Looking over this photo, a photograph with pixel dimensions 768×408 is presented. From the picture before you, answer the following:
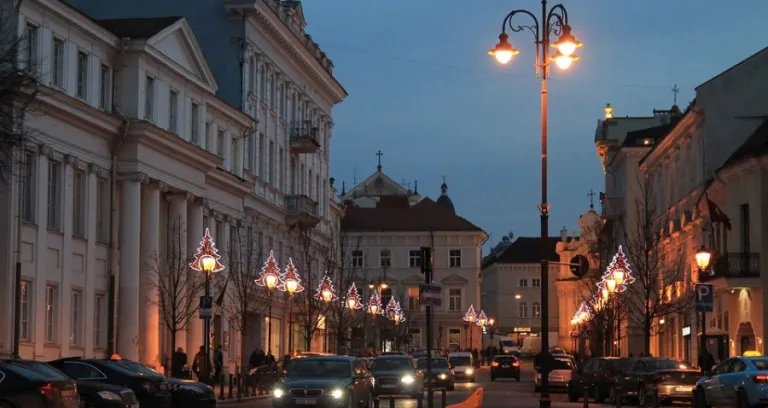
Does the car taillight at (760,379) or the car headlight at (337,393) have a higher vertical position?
the car taillight at (760,379)

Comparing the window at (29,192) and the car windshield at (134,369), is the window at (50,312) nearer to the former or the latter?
the window at (29,192)

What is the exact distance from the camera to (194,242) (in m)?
58.1

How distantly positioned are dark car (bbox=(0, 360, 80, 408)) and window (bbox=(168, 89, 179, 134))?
102ft

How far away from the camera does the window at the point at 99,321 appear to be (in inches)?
1917

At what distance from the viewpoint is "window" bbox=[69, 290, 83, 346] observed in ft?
153

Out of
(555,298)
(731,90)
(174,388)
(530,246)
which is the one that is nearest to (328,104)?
(731,90)

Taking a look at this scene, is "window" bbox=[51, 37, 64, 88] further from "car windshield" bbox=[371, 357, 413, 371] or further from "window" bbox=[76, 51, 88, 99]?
"car windshield" bbox=[371, 357, 413, 371]

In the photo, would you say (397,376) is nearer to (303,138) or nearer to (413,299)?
(303,138)

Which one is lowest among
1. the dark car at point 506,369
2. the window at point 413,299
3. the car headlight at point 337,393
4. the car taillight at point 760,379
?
the dark car at point 506,369

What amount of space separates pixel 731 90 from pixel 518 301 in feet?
382

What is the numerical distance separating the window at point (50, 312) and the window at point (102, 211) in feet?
13.7

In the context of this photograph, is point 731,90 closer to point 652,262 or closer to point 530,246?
point 652,262

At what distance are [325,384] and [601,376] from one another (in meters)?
16.2

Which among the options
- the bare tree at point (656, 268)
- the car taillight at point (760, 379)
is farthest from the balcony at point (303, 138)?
the car taillight at point (760, 379)
